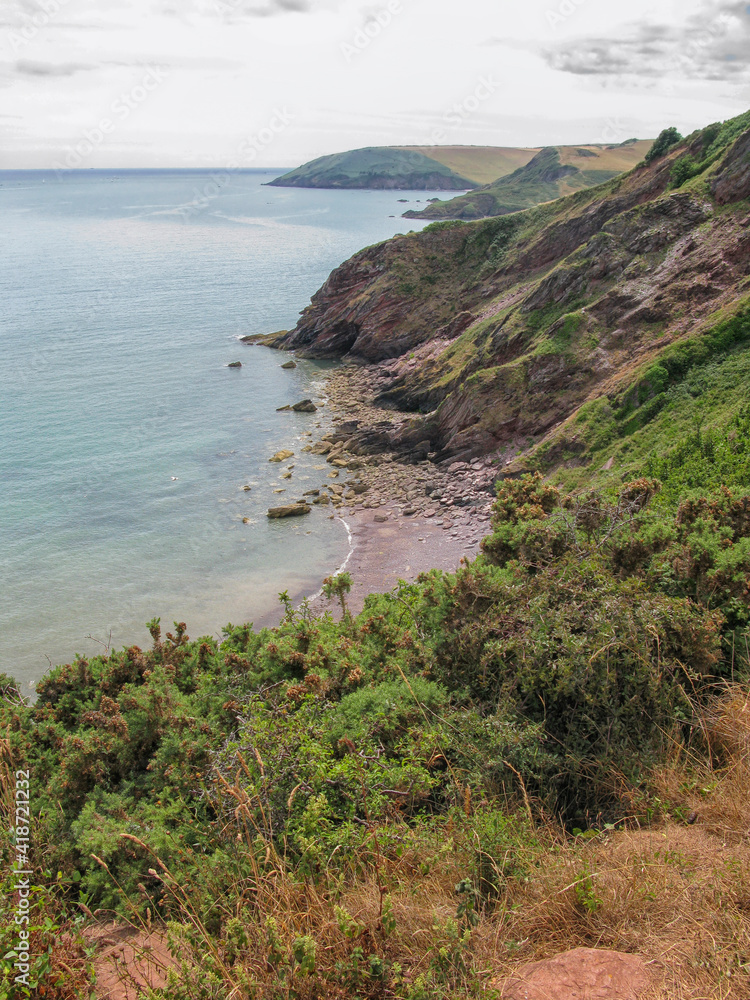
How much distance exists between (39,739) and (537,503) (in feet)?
31.7

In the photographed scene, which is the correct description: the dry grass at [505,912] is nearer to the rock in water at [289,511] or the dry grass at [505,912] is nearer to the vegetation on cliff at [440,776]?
the vegetation on cliff at [440,776]

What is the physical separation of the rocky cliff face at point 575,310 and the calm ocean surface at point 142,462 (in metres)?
8.94

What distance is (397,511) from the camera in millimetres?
30891

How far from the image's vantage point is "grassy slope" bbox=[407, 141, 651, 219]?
148875 mm

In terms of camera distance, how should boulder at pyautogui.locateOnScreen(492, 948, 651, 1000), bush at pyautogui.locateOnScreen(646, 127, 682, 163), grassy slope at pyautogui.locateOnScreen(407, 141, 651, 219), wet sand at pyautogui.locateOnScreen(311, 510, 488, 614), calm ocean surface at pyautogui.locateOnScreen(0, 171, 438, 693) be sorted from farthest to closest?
grassy slope at pyautogui.locateOnScreen(407, 141, 651, 219), bush at pyautogui.locateOnScreen(646, 127, 682, 163), calm ocean surface at pyautogui.locateOnScreen(0, 171, 438, 693), wet sand at pyautogui.locateOnScreen(311, 510, 488, 614), boulder at pyautogui.locateOnScreen(492, 948, 651, 1000)

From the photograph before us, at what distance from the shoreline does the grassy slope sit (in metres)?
128

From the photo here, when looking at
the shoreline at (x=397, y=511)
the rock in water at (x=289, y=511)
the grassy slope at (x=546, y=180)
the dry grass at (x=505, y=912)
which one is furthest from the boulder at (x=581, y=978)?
the grassy slope at (x=546, y=180)

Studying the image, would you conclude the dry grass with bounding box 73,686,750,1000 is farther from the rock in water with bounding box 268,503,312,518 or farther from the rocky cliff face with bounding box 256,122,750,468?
the rock in water with bounding box 268,503,312,518

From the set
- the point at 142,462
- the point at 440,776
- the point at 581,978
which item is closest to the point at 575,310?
the point at 142,462

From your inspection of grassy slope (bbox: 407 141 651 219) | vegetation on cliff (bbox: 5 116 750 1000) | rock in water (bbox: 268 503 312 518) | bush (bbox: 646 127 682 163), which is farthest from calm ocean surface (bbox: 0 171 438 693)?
grassy slope (bbox: 407 141 651 219)

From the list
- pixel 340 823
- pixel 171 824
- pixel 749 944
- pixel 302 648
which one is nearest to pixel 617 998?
pixel 749 944

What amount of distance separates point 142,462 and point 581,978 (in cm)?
3734

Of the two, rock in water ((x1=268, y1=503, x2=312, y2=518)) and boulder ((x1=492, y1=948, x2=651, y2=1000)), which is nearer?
boulder ((x1=492, y1=948, x2=651, y2=1000))

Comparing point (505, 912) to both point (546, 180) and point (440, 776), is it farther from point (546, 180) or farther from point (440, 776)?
point (546, 180)
